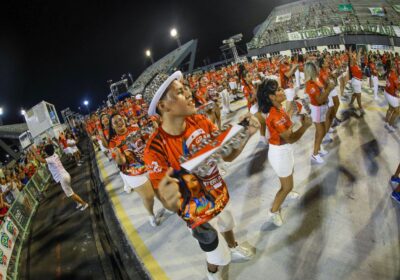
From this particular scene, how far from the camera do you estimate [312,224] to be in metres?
3.82

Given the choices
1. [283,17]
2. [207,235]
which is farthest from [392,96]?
[283,17]

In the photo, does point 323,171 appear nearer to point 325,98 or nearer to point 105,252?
point 325,98

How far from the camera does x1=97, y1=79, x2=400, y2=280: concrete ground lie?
3145 mm

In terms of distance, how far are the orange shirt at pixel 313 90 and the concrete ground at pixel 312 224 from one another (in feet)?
4.25

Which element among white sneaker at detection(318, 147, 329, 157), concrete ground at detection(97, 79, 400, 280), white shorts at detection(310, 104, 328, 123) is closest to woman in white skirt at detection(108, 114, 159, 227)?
concrete ground at detection(97, 79, 400, 280)

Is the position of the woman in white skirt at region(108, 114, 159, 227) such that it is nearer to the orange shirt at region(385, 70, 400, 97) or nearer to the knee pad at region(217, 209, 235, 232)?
the knee pad at region(217, 209, 235, 232)

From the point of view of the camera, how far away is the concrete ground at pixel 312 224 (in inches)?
124

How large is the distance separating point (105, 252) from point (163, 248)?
1586 mm

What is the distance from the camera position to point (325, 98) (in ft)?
17.8

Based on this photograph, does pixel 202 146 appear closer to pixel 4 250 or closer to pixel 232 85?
pixel 4 250

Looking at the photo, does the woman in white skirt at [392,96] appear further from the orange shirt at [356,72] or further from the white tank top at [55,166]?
the white tank top at [55,166]

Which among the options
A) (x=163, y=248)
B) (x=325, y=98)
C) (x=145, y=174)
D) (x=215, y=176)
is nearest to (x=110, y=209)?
(x=145, y=174)

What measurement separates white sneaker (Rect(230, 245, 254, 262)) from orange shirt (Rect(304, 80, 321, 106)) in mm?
3578

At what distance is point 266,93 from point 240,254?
2267mm
